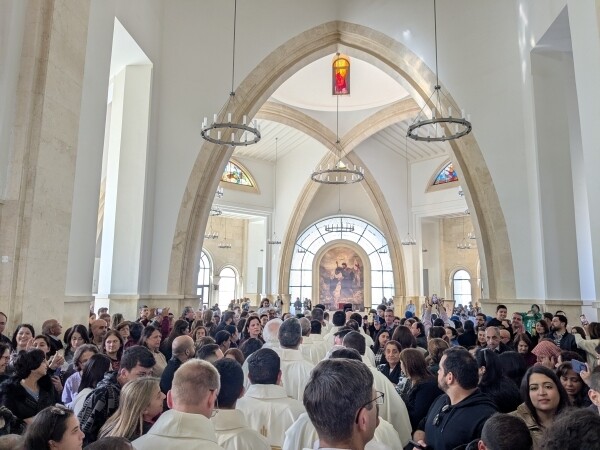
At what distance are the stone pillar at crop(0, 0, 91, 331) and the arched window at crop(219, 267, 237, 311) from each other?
17.6 metres

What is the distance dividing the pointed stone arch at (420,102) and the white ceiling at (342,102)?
4170 mm

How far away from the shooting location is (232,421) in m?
2.22

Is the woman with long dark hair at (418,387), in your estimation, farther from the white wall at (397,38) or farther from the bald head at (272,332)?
the white wall at (397,38)

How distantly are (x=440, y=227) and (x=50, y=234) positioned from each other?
20255mm

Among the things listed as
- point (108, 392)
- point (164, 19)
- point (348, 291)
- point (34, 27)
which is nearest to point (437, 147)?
point (348, 291)

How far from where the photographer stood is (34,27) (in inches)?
243

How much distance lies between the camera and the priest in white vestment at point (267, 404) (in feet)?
9.00

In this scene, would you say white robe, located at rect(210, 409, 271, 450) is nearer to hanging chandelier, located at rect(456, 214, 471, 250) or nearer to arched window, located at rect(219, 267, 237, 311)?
hanging chandelier, located at rect(456, 214, 471, 250)

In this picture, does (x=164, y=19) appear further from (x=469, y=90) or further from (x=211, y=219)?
→ (x=211, y=219)

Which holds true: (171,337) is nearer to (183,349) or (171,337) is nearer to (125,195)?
(183,349)

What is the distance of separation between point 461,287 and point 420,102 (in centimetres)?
1361

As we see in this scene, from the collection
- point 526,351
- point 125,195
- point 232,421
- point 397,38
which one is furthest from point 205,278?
point 232,421

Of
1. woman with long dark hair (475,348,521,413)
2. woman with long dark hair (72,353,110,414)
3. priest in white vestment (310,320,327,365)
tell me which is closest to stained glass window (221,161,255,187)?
priest in white vestment (310,320,327,365)

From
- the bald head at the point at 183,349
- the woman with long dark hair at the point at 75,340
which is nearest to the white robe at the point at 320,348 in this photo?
the bald head at the point at 183,349
